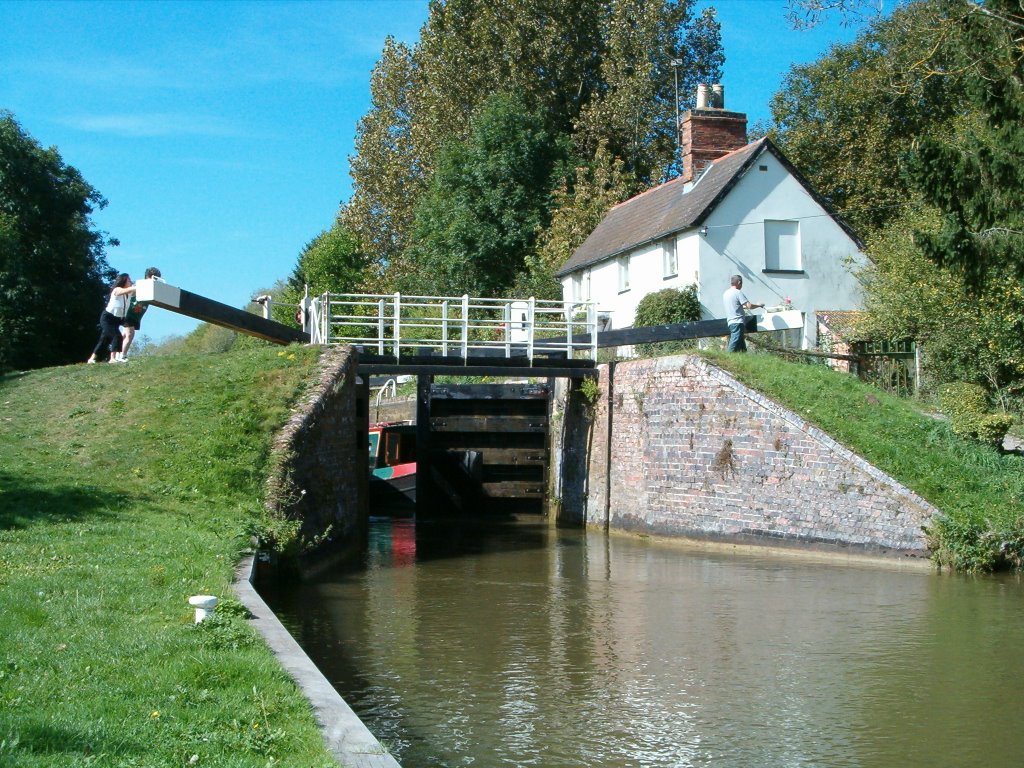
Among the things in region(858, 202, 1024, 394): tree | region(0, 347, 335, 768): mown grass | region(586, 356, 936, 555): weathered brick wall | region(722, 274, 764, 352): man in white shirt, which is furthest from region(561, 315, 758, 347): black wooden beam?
region(0, 347, 335, 768): mown grass

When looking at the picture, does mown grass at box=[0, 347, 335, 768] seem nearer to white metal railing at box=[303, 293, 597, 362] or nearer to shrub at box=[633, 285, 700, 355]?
white metal railing at box=[303, 293, 597, 362]

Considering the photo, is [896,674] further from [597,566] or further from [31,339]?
[31,339]

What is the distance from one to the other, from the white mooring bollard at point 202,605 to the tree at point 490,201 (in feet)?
109

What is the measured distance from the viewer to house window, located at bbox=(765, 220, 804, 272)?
2714 cm

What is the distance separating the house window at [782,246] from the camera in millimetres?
27141

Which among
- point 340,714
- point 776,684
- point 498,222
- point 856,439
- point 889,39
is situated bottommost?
point 776,684

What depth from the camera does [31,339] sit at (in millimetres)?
34969

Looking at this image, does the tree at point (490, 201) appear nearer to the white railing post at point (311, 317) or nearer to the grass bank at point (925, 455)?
the white railing post at point (311, 317)

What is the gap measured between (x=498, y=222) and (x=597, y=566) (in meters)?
26.1

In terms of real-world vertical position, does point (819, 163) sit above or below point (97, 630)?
above

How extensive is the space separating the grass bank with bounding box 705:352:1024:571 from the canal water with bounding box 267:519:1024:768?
2.15 feet

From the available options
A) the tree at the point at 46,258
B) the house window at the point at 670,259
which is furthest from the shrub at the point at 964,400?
the tree at the point at 46,258

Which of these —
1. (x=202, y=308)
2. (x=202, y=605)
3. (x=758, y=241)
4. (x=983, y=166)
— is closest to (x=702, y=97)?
(x=758, y=241)

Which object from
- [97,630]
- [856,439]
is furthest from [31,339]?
[97,630]
